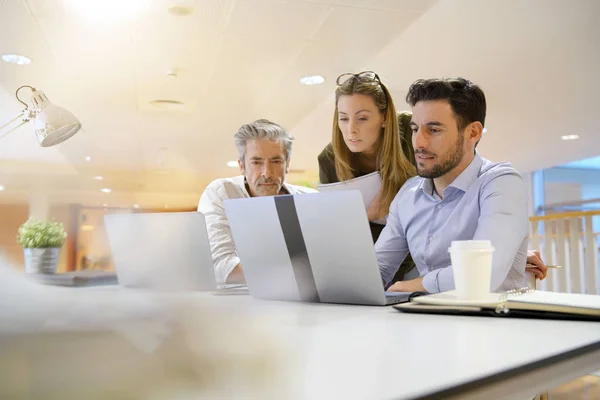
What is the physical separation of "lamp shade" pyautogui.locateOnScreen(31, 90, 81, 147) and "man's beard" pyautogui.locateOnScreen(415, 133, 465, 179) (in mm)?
835

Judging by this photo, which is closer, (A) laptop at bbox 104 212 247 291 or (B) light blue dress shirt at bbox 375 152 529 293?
(A) laptop at bbox 104 212 247 291

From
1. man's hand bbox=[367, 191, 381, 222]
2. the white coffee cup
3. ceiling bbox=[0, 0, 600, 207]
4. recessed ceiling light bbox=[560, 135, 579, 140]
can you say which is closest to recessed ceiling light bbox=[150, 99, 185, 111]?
ceiling bbox=[0, 0, 600, 207]

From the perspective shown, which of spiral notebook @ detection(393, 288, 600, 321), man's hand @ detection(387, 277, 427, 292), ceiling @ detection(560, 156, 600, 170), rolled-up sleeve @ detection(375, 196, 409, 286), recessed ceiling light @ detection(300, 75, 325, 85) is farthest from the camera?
ceiling @ detection(560, 156, 600, 170)

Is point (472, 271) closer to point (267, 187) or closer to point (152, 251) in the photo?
point (152, 251)

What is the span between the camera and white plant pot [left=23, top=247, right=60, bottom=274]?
0.07 m

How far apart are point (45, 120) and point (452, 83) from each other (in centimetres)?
96

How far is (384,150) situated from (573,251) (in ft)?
7.80

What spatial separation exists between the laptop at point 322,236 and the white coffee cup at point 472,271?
0.24 feet

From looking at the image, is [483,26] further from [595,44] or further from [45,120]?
[45,120]

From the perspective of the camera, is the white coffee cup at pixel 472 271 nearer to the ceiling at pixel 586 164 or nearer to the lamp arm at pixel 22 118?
the lamp arm at pixel 22 118

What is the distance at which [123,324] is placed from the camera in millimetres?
66

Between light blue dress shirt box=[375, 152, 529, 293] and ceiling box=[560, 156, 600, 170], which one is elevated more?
ceiling box=[560, 156, 600, 170]

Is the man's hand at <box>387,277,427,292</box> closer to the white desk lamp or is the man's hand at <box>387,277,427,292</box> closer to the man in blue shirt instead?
the man in blue shirt

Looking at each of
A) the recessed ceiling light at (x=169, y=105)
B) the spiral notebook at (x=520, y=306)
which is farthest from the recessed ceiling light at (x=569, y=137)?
the recessed ceiling light at (x=169, y=105)
